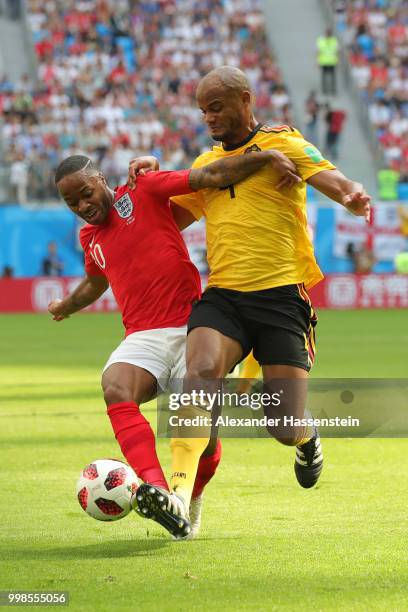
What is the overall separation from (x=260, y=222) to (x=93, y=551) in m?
1.96

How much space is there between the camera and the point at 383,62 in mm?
38750

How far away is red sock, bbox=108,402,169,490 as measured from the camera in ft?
21.7

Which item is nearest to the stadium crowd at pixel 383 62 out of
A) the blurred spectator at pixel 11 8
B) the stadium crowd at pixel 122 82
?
the stadium crowd at pixel 122 82

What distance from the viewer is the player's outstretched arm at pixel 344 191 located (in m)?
6.60

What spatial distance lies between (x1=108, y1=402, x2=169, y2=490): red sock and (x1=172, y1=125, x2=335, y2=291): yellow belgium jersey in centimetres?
88

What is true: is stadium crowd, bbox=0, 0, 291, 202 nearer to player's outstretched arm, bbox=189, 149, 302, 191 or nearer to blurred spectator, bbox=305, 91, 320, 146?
blurred spectator, bbox=305, 91, 320, 146

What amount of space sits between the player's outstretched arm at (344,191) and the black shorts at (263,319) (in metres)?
0.60

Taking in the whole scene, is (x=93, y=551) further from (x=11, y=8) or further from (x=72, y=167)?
(x=11, y=8)

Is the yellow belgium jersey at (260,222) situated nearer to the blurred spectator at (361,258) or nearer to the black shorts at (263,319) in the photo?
the black shorts at (263,319)

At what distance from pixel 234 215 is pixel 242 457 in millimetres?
3454

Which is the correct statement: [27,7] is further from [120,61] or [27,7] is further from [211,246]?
[211,246]

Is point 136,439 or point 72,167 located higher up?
point 72,167

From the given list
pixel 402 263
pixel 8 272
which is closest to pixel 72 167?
pixel 8 272

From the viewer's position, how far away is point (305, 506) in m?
7.76
